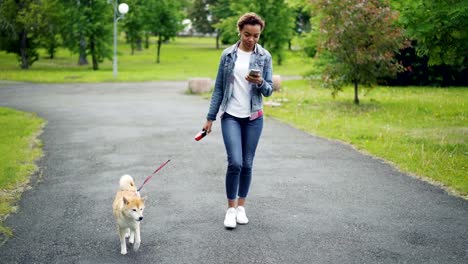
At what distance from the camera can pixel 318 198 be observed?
6742 millimetres

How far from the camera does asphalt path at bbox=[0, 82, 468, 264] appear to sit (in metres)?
4.88

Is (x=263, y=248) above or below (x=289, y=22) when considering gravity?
below

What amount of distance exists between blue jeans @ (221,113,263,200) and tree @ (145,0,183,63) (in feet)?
146

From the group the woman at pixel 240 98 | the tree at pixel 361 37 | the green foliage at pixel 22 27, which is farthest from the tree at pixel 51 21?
the woman at pixel 240 98

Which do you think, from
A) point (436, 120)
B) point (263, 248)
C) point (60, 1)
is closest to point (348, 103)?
point (436, 120)

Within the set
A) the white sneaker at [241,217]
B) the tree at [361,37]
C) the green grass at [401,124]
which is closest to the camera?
the white sneaker at [241,217]

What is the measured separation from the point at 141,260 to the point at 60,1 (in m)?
40.7

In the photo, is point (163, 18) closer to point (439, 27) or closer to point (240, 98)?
point (439, 27)

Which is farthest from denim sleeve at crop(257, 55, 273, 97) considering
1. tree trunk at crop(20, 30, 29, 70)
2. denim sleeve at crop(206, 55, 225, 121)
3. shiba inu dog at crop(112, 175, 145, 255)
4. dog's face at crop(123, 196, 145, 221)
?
tree trunk at crop(20, 30, 29, 70)

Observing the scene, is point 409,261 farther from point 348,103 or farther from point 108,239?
point 348,103

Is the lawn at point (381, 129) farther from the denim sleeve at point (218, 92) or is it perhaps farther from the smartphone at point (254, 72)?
the smartphone at point (254, 72)

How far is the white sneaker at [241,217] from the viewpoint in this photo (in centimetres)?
567

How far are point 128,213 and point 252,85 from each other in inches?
72.0

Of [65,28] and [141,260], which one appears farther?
[65,28]
